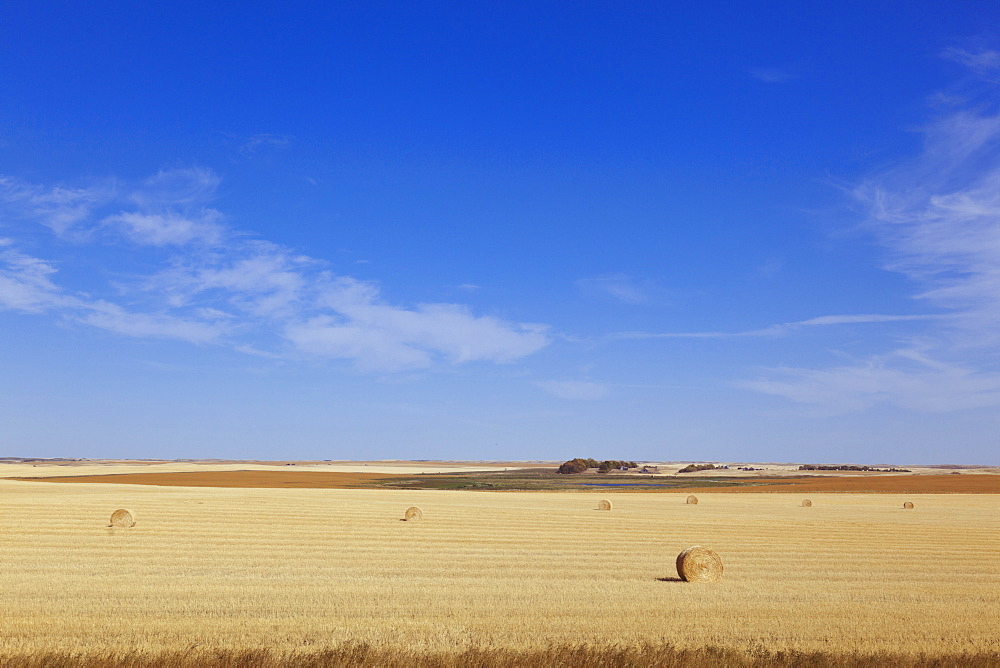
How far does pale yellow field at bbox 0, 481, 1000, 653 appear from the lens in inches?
505

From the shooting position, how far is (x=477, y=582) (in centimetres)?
1848

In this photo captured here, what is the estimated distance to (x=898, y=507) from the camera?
48688 millimetres

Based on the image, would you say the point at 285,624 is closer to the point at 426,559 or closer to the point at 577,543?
the point at 426,559

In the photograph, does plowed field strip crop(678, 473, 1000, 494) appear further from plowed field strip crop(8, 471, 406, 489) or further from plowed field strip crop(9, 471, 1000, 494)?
plowed field strip crop(8, 471, 406, 489)

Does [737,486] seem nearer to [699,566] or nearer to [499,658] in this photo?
[699,566]

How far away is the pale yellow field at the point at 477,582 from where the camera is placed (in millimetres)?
12836

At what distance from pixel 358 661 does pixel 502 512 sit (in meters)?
30.0

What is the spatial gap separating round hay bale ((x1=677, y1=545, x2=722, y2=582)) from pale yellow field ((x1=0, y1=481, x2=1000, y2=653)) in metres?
0.60

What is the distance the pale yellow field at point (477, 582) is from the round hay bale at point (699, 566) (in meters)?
0.60

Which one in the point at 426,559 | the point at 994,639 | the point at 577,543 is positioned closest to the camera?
the point at 994,639

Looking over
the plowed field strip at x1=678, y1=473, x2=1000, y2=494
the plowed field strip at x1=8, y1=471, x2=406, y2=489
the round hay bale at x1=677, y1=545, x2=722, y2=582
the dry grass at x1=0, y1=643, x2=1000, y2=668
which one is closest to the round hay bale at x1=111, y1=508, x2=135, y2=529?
the round hay bale at x1=677, y1=545, x2=722, y2=582

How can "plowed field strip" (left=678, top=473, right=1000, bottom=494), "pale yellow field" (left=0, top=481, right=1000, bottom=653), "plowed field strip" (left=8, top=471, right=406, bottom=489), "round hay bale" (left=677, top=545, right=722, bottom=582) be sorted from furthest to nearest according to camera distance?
1. "plowed field strip" (left=8, top=471, right=406, bottom=489)
2. "plowed field strip" (left=678, top=473, right=1000, bottom=494)
3. "round hay bale" (left=677, top=545, right=722, bottom=582)
4. "pale yellow field" (left=0, top=481, right=1000, bottom=653)

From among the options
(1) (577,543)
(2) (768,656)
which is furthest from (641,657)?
(1) (577,543)

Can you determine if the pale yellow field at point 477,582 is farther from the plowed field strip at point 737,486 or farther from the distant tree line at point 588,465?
the distant tree line at point 588,465
